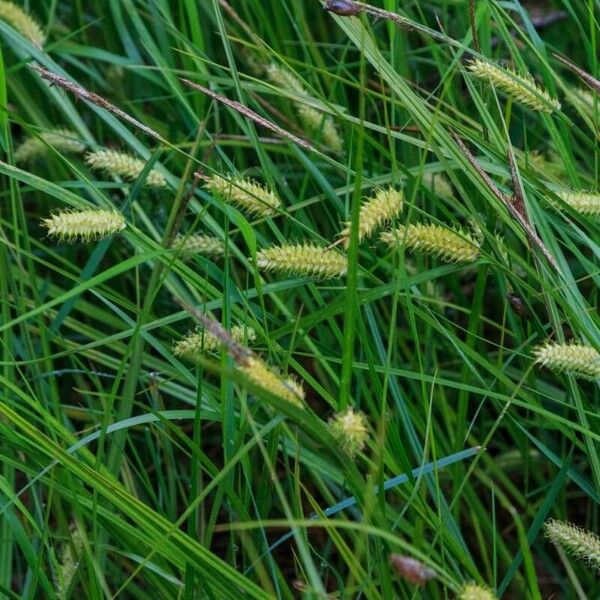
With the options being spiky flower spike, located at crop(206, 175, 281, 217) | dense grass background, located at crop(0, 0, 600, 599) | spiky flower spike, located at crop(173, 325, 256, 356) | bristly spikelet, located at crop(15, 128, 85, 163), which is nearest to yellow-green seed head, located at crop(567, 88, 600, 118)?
dense grass background, located at crop(0, 0, 600, 599)

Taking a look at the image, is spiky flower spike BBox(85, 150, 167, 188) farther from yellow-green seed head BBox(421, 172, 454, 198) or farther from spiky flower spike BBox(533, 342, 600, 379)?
spiky flower spike BBox(533, 342, 600, 379)

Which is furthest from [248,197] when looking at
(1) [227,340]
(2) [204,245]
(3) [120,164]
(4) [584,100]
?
(4) [584,100]

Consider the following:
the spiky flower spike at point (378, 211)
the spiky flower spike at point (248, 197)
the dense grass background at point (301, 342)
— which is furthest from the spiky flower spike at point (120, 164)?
the spiky flower spike at point (378, 211)

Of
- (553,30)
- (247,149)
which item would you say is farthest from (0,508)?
(553,30)

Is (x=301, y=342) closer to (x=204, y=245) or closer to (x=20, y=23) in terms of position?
(x=204, y=245)

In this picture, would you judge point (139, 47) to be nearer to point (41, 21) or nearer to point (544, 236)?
point (41, 21)
